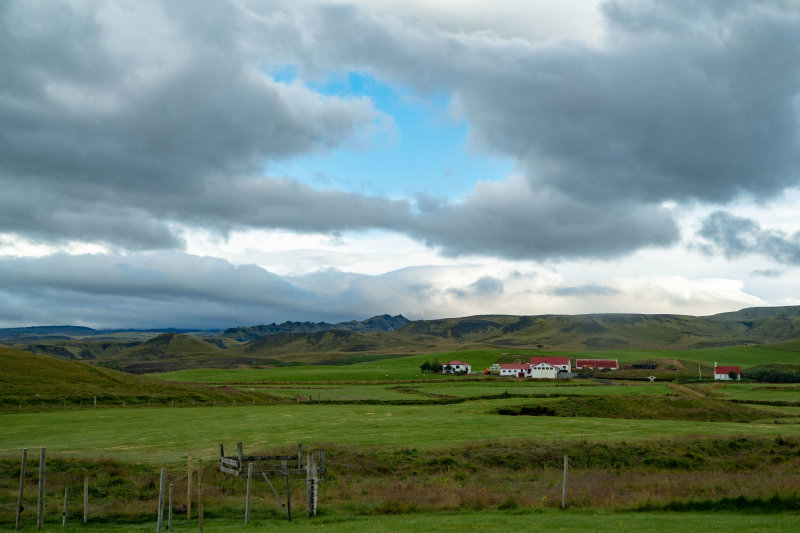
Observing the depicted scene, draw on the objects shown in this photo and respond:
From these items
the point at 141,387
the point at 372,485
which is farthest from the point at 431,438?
the point at 141,387

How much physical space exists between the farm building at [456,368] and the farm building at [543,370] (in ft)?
79.5

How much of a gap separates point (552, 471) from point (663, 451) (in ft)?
32.3

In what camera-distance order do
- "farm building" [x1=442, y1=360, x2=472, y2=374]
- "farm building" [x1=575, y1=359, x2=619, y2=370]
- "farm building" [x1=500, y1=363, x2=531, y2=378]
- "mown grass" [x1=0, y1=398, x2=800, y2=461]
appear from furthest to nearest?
"farm building" [x1=575, y1=359, x2=619, y2=370] < "farm building" [x1=442, y1=360, x2=472, y2=374] < "farm building" [x1=500, y1=363, x2=531, y2=378] < "mown grass" [x1=0, y1=398, x2=800, y2=461]

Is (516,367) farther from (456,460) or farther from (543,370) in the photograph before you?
(456,460)

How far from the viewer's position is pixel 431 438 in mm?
44656

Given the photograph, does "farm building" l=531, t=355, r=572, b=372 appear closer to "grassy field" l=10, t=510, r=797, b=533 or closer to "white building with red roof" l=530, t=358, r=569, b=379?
"white building with red roof" l=530, t=358, r=569, b=379

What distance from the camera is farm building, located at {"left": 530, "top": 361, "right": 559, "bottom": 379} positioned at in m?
175

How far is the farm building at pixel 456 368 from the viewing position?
188 metres

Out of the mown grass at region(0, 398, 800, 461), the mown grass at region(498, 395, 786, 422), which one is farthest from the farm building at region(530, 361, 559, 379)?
the mown grass at region(0, 398, 800, 461)

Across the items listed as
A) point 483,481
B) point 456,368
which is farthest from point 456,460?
point 456,368

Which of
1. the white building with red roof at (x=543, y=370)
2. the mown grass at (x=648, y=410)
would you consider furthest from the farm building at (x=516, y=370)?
the mown grass at (x=648, y=410)

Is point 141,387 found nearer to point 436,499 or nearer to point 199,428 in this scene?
point 199,428

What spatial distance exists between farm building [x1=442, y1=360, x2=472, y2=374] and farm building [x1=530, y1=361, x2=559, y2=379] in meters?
24.2

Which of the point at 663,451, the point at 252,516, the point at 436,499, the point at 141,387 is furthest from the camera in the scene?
the point at 141,387
